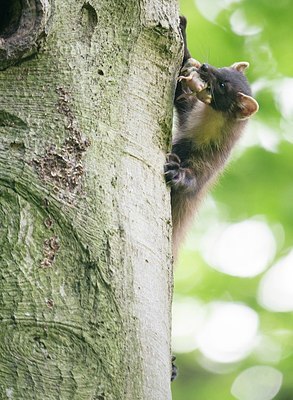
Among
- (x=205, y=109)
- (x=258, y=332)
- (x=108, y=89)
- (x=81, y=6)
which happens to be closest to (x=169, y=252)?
(x=108, y=89)

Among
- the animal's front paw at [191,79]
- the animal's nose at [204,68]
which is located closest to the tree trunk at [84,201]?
the animal's front paw at [191,79]

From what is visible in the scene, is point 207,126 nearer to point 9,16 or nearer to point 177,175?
point 177,175

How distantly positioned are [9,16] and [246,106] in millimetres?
2319

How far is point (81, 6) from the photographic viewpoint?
3.61 m

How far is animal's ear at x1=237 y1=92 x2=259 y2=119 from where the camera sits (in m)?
5.44

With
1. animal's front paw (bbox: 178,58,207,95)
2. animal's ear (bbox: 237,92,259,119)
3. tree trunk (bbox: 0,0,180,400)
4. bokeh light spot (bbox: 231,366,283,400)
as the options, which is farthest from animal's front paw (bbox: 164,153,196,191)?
bokeh light spot (bbox: 231,366,283,400)

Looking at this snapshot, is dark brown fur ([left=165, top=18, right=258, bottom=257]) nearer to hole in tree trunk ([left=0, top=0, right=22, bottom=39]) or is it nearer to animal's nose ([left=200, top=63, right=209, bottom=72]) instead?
animal's nose ([left=200, top=63, right=209, bottom=72])

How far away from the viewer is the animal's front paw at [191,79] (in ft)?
15.8

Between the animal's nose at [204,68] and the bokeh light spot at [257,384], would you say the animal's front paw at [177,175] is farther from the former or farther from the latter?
the bokeh light spot at [257,384]

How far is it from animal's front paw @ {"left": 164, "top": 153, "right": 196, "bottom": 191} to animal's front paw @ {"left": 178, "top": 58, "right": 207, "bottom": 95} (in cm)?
52

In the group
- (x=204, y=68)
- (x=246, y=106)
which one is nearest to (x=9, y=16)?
(x=204, y=68)

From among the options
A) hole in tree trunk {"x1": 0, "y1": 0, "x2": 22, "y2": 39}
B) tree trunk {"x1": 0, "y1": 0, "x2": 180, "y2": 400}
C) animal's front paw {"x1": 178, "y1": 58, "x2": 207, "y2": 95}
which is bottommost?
tree trunk {"x1": 0, "y1": 0, "x2": 180, "y2": 400}

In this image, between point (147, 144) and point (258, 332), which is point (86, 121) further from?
point (258, 332)

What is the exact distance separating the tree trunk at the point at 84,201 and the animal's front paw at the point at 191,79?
104 centimetres
